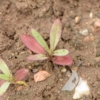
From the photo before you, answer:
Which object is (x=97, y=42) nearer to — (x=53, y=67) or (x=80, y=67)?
(x=80, y=67)

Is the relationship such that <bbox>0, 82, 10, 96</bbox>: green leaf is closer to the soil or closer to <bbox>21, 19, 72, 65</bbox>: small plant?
the soil

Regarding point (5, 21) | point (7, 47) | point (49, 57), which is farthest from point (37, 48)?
point (5, 21)

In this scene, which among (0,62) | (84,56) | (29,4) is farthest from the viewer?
(29,4)

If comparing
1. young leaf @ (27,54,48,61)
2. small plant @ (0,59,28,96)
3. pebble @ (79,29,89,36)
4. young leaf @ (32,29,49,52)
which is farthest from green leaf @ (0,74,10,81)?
pebble @ (79,29,89,36)

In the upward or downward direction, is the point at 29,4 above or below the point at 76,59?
above

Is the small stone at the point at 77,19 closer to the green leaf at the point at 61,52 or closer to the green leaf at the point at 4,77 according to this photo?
the green leaf at the point at 61,52

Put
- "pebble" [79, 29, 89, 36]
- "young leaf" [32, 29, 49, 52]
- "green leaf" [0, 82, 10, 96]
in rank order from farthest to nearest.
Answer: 1. "pebble" [79, 29, 89, 36]
2. "young leaf" [32, 29, 49, 52]
3. "green leaf" [0, 82, 10, 96]

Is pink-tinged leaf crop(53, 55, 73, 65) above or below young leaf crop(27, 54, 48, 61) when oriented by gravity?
below
